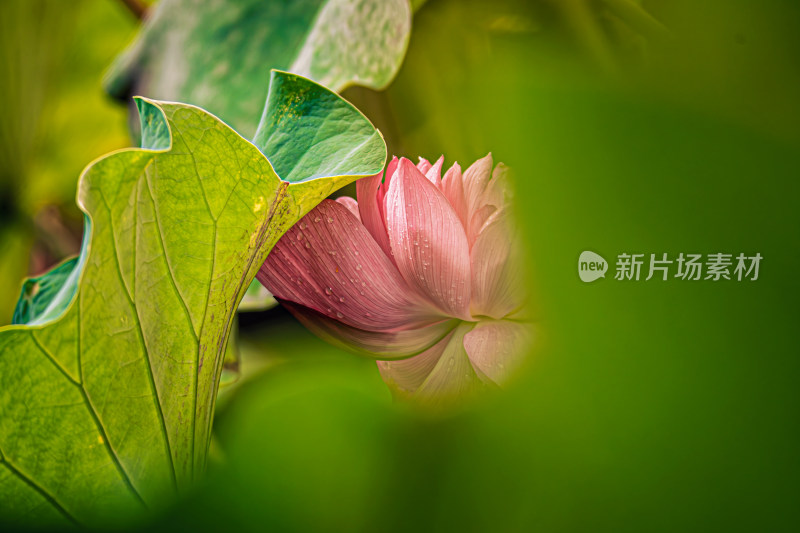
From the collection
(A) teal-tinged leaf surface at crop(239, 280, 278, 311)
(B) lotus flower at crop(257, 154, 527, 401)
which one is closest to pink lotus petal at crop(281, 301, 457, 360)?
(B) lotus flower at crop(257, 154, 527, 401)

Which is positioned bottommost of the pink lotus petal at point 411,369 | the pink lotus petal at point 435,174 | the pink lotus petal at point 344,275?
the pink lotus petal at point 411,369

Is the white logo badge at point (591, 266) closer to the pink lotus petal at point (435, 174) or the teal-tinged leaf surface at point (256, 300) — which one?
the pink lotus petal at point (435, 174)

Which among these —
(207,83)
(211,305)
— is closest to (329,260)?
(211,305)

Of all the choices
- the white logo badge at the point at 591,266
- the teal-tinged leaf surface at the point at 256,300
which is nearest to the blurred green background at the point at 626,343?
the white logo badge at the point at 591,266

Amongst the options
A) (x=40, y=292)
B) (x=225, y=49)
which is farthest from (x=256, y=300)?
(x=225, y=49)

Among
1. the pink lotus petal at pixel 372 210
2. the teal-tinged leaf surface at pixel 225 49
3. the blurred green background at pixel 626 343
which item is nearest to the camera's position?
the blurred green background at pixel 626 343

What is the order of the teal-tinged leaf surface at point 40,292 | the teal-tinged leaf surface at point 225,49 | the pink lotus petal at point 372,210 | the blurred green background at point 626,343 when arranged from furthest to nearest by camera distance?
the teal-tinged leaf surface at point 225,49 → the teal-tinged leaf surface at point 40,292 → the pink lotus petal at point 372,210 → the blurred green background at point 626,343
